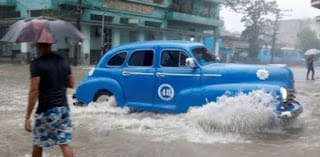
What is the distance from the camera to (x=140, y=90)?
33.3ft

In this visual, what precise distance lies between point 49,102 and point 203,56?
5.11 meters

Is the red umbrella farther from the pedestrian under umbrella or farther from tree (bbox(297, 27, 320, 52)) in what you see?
tree (bbox(297, 27, 320, 52))

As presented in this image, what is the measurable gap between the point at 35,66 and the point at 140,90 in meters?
5.11

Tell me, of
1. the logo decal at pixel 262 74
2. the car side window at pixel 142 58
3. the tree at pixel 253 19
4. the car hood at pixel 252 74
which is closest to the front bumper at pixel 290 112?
the car hood at pixel 252 74

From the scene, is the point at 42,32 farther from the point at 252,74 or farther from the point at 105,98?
the point at 105,98

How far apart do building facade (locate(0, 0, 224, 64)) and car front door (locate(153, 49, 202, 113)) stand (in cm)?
2224

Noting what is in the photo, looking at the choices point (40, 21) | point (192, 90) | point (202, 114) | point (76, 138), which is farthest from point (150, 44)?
point (40, 21)

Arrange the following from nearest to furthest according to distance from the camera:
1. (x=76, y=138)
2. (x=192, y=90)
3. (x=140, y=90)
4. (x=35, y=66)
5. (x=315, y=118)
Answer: (x=35, y=66)
(x=76, y=138)
(x=192, y=90)
(x=140, y=90)
(x=315, y=118)

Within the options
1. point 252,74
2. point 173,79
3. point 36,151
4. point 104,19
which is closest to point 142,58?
point 173,79

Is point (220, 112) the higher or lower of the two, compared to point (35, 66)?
lower

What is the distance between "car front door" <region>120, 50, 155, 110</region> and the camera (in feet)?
32.9

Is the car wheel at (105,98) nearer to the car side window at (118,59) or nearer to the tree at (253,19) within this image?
the car side window at (118,59)

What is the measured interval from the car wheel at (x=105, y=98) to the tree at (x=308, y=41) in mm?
67830

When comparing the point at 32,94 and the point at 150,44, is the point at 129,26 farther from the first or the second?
the point at 32,94
